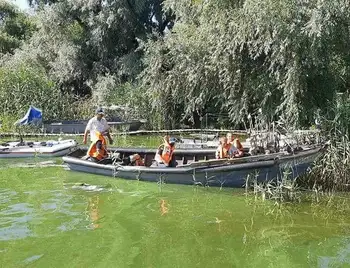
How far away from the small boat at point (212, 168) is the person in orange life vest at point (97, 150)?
20cm

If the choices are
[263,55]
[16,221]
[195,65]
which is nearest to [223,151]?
[16,221]

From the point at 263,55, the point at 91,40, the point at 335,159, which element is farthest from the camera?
the point at 91,40

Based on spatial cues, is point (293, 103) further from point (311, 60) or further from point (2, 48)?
point (2, 48)

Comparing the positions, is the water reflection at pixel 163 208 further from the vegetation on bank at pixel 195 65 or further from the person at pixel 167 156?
the vegetation on bank at pixel 195 65

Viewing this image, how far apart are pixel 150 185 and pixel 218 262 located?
5331 millimetres

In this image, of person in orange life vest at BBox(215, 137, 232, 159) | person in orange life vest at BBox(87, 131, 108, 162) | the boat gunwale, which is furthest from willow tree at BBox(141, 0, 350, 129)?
person in orange life vest at BBox(87, 131, 108, 162)

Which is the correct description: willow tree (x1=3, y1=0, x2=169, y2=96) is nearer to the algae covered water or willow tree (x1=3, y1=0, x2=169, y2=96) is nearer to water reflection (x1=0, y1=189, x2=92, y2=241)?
water reflection (x1=0, y1=189, x2=92, y2=241)

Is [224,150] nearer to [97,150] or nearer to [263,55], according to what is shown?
[97,150]

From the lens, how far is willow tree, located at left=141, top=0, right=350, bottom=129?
14664 mm

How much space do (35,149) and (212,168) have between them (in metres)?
7.15

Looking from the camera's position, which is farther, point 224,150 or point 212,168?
point 224,150

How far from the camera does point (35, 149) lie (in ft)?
53.7

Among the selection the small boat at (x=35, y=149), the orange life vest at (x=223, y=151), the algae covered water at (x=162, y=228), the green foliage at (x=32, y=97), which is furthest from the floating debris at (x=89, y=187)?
the green foliage at (x=32, y=97)

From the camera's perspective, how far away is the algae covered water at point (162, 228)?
23.9 feet
